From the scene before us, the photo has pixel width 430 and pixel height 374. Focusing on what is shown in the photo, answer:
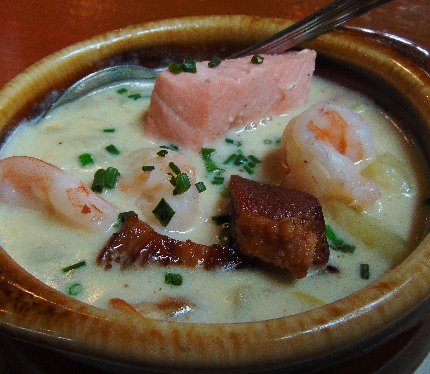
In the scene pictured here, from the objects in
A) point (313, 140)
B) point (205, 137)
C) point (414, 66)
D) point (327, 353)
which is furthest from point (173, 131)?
point (327, 353)

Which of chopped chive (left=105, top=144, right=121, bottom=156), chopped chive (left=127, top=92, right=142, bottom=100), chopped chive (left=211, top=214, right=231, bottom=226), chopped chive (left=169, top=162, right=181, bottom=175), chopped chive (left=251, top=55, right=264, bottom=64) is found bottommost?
chopped chive (left=211, top=214, right=231, bottom=226)

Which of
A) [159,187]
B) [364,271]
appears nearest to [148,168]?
[159,187]

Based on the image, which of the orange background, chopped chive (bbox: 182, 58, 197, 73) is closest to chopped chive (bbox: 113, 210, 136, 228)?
chopped chive (bbox: 182, 58, 197, 73)

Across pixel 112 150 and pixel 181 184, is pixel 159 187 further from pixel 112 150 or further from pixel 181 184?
pixel 112 150

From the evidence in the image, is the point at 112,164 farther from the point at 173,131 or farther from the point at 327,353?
the point at 327,353

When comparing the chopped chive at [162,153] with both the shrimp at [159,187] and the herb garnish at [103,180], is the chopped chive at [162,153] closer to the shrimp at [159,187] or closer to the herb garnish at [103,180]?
the shrimp at [159,187]

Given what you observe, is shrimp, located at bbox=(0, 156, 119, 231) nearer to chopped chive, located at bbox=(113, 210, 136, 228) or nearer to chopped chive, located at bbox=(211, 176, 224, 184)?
chopped chive, located at bbox=(113, 210, 136, 228)
